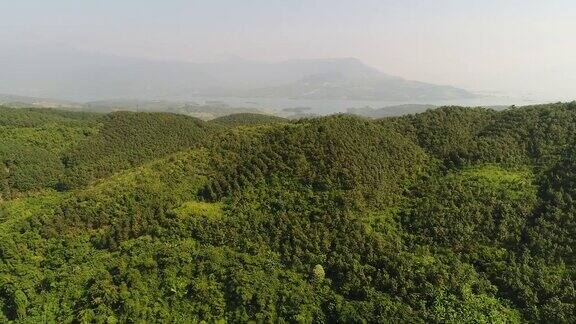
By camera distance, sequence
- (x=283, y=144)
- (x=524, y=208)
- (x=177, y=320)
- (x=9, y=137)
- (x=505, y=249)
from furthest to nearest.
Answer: (x=9, y=137)
(x=283, y=144)
(x=524, y=208)
(x=505, y=249)
(x=177, y=320)

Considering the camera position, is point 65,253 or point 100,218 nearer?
point 65,253

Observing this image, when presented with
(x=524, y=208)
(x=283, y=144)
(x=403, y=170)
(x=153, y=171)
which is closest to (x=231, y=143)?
A: (x=283, y=144)

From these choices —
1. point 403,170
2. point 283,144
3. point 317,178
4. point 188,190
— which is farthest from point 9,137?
point 403,170

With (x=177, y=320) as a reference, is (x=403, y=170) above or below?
above

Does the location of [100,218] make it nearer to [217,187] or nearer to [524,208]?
[217,187]

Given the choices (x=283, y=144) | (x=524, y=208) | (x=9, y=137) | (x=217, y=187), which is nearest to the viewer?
(x=524, y=208)

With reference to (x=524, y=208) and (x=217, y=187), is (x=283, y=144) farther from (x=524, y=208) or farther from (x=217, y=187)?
(x=524, y=208)

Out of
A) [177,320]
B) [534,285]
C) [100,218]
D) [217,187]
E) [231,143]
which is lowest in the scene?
[177,320]
